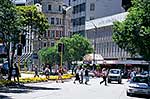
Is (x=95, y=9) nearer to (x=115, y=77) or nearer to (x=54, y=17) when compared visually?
(x=54, y=17)

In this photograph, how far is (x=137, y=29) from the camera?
40.9m

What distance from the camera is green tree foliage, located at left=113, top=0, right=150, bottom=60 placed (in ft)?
126

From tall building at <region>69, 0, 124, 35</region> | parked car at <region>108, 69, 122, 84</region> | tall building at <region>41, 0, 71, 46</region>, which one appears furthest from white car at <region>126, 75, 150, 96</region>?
tall building at <region>41, 0, 71, 46</region>

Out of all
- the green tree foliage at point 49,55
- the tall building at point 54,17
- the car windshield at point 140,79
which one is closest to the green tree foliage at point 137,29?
the car windshield at point 140,79

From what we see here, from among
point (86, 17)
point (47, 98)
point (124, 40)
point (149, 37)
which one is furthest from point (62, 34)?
point (47, 98)

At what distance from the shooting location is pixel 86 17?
113 m

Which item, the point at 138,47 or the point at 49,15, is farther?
the point at 49,15

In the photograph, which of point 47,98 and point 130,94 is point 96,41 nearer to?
point 130,94

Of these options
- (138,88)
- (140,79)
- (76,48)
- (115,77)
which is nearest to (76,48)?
(76,48)

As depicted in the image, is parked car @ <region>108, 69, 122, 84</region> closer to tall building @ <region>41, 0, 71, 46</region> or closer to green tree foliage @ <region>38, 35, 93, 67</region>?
green tree foliage @ <region>38, 35, 93, 67</region>

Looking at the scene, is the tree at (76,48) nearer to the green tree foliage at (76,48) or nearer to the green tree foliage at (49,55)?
the green tree foliage at (76,48)

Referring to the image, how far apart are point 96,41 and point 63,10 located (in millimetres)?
20336

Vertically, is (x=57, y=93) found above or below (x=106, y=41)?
below

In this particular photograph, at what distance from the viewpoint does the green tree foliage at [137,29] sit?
126 ft
